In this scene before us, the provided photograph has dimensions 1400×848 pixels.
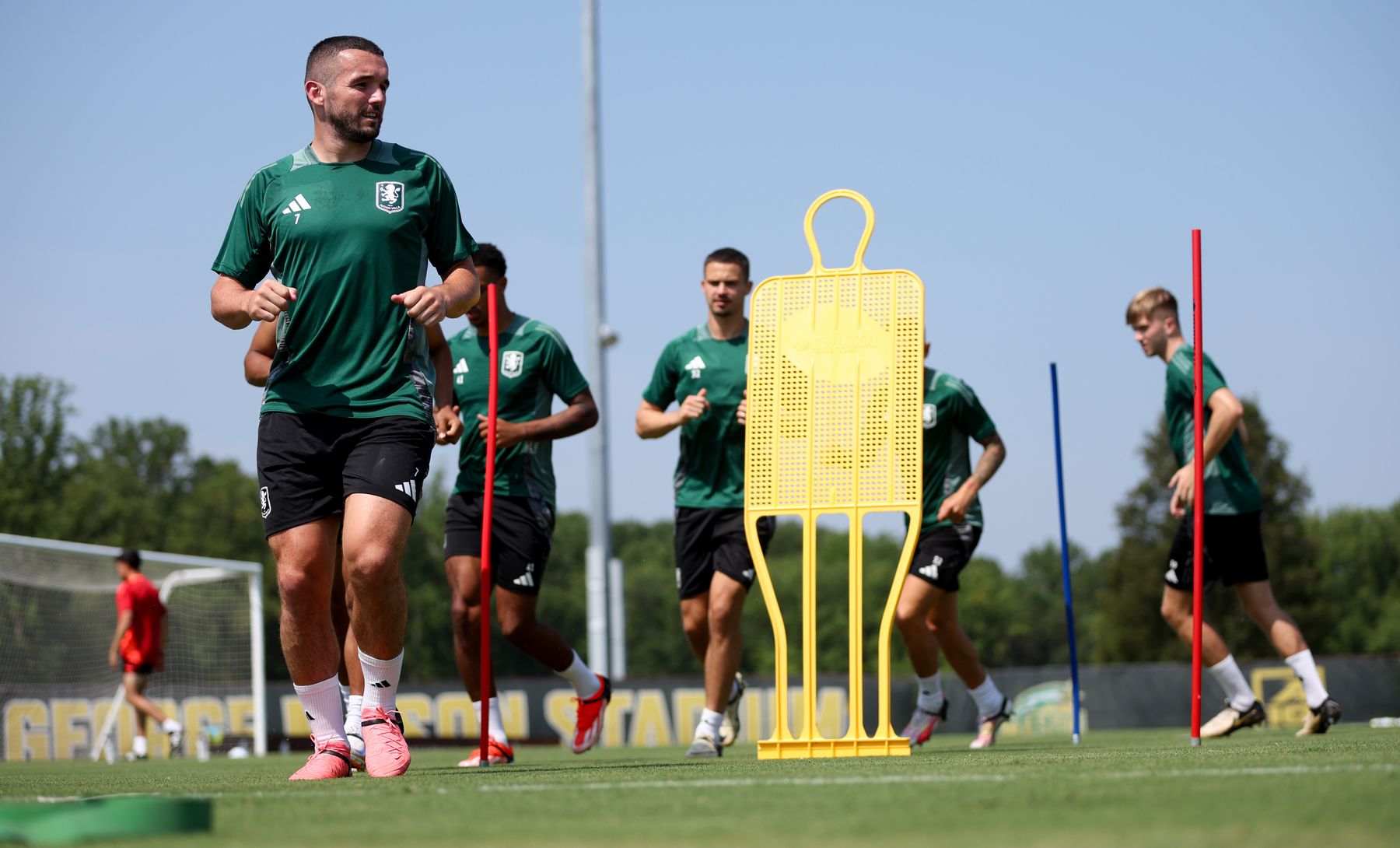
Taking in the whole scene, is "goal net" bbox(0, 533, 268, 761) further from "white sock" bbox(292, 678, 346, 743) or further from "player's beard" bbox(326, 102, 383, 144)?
"player's beard" bbox(326, 102, 383, 144)

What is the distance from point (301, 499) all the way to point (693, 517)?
3490 mm

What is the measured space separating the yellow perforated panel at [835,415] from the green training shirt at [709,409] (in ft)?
5.39

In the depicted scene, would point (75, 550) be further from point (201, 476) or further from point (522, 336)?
point (201, 476)

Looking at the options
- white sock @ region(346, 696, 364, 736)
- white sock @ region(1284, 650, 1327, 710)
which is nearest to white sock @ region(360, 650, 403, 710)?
white sock @ region(346, 696, 364, 736)

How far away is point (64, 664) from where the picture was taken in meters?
21.5

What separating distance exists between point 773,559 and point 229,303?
318 ft

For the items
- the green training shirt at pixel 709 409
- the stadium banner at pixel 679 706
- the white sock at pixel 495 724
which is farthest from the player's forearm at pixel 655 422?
the stadium banner at pixel 679 706

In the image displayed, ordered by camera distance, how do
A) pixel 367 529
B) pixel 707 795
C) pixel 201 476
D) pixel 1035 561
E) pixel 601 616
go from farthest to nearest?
pixel 1035 561 → pixel 201 476 → pixel 601 616 → pixel 367 529 → pixel 707 795

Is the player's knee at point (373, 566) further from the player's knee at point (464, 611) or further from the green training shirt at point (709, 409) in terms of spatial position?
the green training shirt at point (709, 409)

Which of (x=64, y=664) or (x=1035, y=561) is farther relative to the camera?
(x=1035, y=561)

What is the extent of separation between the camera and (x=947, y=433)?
9.41m

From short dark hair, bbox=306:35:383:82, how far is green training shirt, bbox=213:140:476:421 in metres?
0.30

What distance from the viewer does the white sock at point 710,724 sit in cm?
784

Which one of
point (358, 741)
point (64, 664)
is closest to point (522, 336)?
point (358, 741)
